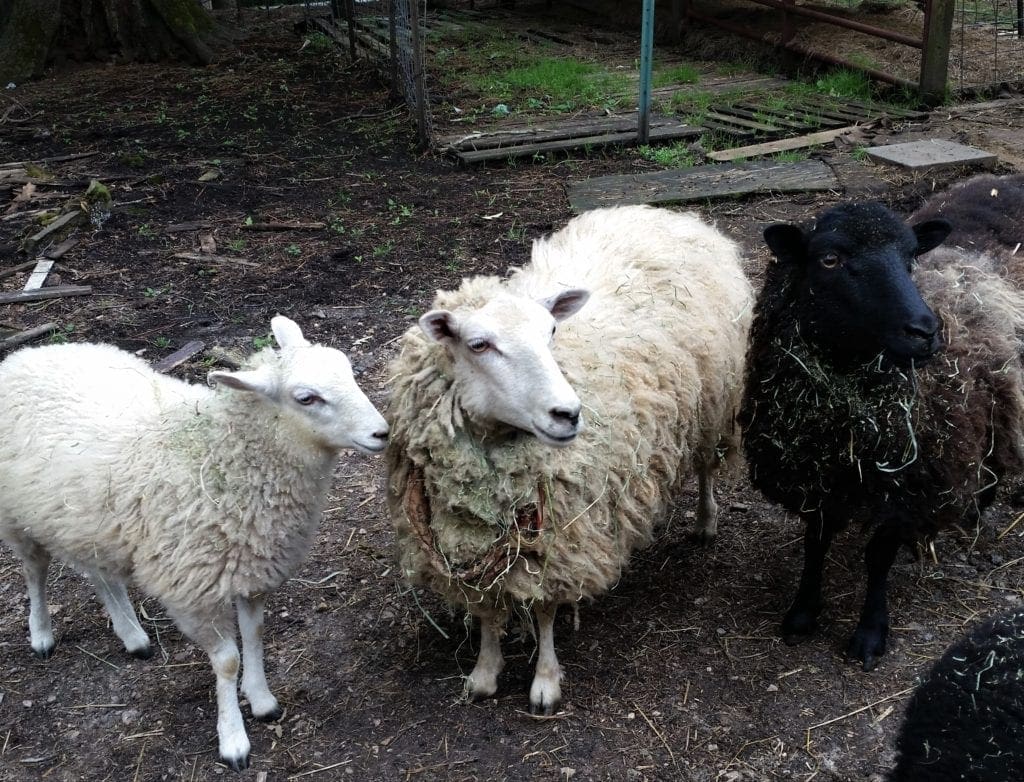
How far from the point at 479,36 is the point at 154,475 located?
12234mm

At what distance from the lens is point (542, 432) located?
2949 mm

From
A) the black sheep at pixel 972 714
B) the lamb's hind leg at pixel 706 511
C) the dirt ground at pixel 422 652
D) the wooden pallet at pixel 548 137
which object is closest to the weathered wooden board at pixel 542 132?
the wooden pallet at pixel 548 137

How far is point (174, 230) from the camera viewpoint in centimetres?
761

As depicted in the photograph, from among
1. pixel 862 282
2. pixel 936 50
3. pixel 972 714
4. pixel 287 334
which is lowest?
pixel 972 714

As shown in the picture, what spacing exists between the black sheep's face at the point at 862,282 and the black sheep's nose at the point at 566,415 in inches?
41.5

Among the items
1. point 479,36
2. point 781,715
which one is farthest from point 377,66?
point 781,715

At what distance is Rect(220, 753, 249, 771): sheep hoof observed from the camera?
3.28m

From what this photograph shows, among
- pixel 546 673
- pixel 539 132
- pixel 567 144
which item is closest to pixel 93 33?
pixel 539 132

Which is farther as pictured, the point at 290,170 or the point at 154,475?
the point at 290,170

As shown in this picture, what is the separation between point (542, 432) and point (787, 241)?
1.23m

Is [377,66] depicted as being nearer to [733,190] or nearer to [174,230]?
[174,230]

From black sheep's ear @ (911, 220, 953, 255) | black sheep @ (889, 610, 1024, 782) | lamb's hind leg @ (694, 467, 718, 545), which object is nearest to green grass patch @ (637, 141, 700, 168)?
lamb's hind leg @ (694, 467, 718, 545)

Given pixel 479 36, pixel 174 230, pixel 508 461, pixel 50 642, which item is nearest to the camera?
pixel 508 461

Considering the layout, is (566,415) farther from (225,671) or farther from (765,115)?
(765,115)
